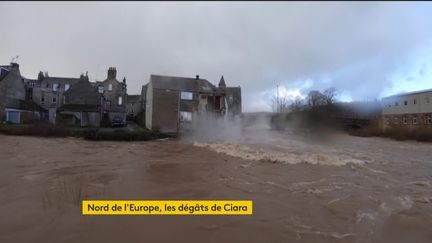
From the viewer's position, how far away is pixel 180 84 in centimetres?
3916

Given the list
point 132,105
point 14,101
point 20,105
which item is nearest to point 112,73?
point 132,105

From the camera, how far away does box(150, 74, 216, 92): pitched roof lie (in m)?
38.0

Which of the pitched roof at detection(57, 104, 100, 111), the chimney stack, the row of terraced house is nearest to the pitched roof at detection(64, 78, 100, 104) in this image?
the row of terraced house

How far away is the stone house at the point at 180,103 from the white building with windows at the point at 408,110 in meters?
19.5

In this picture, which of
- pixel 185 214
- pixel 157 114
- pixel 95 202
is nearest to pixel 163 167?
pixel 95 202

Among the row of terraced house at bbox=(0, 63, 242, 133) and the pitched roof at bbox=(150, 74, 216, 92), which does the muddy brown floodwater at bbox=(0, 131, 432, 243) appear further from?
the pitched roof at bbox=(150, 74, 216, 92)

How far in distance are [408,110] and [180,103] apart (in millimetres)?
25119

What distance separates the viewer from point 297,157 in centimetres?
1798

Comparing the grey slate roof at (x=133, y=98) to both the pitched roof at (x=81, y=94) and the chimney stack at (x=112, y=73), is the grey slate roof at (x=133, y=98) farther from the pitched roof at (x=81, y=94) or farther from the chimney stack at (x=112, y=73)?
the pitched roof at (x=81, y=94)

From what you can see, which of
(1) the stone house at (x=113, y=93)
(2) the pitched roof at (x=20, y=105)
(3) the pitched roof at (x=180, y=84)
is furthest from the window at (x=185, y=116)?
(2) the pitched roof at (x=20, y=105)

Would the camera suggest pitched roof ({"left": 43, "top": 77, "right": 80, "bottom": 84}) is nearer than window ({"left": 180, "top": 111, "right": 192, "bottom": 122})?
No

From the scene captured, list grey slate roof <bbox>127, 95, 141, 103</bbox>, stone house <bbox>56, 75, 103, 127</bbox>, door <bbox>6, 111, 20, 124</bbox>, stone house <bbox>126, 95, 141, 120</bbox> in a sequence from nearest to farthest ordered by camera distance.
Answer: door <bbox>6, 111, 20, 124</bbox>
stone house <bbox>56, 75, 103, 127</bbox>
stone house <bbox>126, 95, 141, 120</bbox>
grey slate roof <bbox>127, 95, 141, 103</bbox>

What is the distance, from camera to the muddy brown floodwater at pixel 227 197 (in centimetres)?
578
